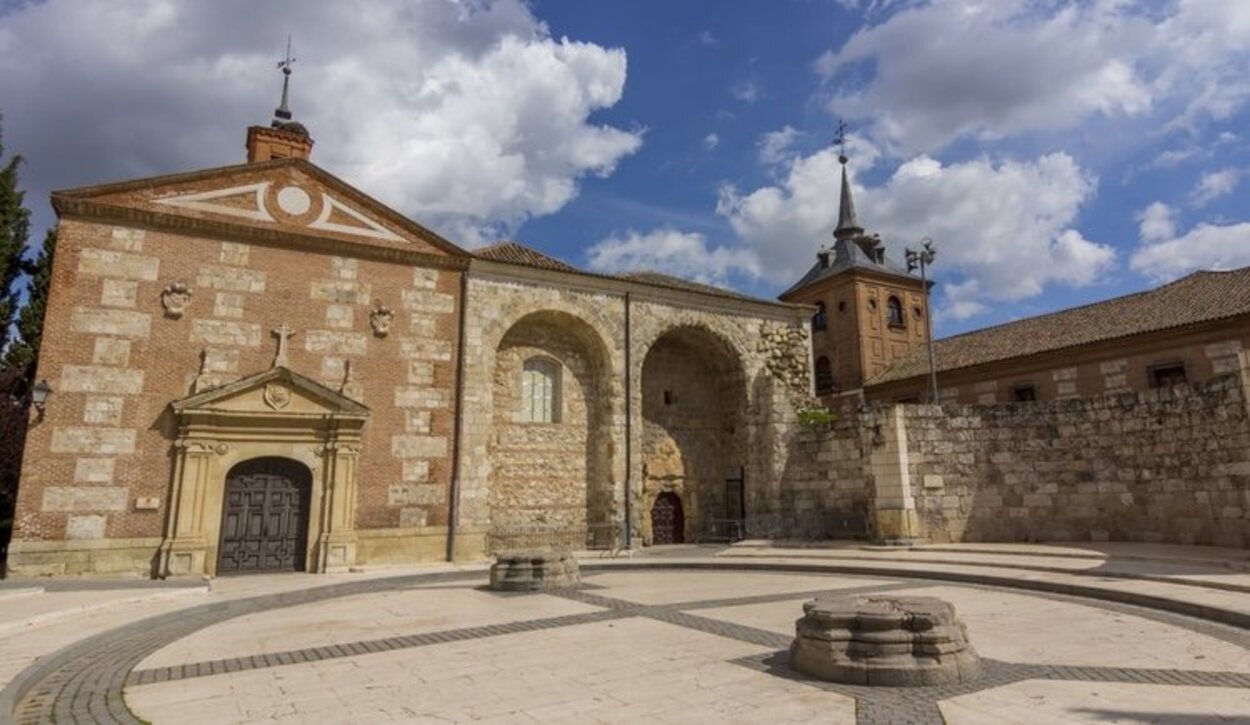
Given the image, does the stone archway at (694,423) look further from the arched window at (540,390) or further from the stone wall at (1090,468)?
the stone wall at (1090,468)

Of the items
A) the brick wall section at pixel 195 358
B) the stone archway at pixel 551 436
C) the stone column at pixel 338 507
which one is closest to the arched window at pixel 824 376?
the stone archway at pixel 551 436

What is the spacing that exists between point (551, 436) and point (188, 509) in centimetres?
863

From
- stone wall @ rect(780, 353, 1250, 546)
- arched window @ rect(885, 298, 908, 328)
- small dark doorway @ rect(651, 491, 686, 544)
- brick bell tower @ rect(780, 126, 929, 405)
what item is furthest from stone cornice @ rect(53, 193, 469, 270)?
arched window @ rect(885, 298, 908, 328)

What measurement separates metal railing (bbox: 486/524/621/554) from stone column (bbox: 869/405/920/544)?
6.72 meters

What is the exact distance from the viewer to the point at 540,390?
64.1ft

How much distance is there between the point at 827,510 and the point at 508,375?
9.70 metres

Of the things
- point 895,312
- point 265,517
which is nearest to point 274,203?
point 265,517

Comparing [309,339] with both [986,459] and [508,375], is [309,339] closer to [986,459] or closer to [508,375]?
[508,375]

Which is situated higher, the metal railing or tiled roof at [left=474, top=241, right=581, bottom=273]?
tiled roof at [left=474, top=241, right=581, bottom=273]

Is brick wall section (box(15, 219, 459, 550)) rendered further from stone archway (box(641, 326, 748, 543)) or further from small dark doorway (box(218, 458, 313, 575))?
stone archway (box(641, 326, 748, 543))

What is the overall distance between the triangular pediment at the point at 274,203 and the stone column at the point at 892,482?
1145 centimetres

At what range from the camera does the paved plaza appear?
4730 millimetres

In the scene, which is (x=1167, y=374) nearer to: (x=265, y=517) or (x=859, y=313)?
(x=859, y=313)

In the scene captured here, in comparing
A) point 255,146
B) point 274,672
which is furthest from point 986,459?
point 255,146
